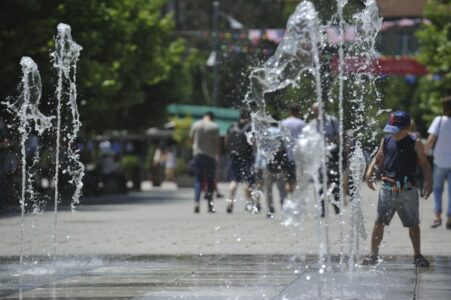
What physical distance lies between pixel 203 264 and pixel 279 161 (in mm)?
8671

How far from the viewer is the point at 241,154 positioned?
20875 mm

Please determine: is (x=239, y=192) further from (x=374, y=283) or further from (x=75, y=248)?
(x=374, y=283)

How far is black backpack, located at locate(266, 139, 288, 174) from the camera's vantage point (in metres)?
19.6

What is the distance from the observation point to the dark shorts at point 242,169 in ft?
68.3

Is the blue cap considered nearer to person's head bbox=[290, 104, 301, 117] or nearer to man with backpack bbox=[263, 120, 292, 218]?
person's head bbox=[290, 104, 301, 117]

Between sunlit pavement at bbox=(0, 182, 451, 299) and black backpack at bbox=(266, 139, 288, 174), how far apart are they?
1157 millimetres

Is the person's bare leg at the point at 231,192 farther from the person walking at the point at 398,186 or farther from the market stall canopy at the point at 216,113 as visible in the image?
the market stall canopy at the point at 216,113

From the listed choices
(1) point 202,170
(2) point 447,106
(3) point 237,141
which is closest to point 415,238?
(2) point 447,106

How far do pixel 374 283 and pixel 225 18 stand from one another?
81675 millimetres

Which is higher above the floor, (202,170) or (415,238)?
(202,170)

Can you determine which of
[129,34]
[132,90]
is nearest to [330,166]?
[129,34]

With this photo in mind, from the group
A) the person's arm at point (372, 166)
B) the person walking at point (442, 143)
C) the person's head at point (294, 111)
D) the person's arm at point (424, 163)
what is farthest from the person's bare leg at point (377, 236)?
the person's head at point (294, 111)

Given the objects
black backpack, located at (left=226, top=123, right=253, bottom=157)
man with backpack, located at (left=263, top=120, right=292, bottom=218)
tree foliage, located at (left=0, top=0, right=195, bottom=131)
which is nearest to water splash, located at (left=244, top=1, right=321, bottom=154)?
man with backpack, located at (left=263, top=120, right=292, bottom=218)

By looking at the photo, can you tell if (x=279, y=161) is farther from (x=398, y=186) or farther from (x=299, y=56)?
Answer: (x=299, y=56)
